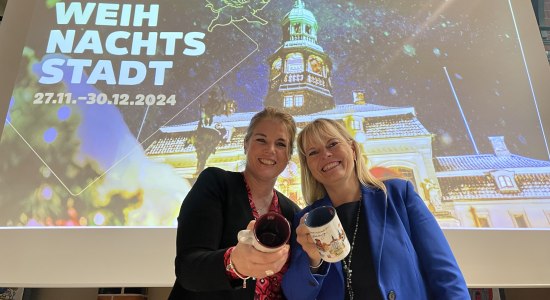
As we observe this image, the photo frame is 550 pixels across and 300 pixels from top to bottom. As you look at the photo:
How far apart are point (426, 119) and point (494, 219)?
692 millimetres

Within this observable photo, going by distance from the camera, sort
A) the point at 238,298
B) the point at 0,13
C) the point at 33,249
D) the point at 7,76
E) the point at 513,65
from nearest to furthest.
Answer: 1. the point at 238,298
2. the point at 33,249
3. the point at 7,76
4. the point at 513,65
5. the point at 0,13

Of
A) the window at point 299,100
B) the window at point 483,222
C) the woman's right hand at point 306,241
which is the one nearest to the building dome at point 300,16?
the window at point 299,100

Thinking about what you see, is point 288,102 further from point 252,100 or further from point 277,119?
point 277,119

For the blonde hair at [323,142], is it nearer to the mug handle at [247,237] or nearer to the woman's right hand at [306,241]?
the woman's right hand at [306,241]

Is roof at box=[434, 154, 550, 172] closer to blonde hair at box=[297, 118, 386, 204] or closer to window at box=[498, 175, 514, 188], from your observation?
window at box=[498, 175, 514, 188]

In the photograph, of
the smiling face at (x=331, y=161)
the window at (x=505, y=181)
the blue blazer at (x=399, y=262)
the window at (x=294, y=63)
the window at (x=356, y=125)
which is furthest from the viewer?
the window at (x=294, y=63)

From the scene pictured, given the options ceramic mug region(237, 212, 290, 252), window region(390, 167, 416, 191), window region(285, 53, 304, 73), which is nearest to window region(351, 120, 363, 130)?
window region(390, 167, 416, 191)

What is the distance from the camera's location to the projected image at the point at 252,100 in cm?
217

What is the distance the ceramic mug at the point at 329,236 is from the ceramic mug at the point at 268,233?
11 cm

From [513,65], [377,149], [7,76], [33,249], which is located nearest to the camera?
[33,249]

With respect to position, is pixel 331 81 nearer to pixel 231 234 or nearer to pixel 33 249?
pixel 231 234

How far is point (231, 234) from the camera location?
3.21ft

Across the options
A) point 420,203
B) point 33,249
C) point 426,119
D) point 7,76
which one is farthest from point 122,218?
point 426,119

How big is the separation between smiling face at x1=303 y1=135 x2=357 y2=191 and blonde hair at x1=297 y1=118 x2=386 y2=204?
0.01 meters
